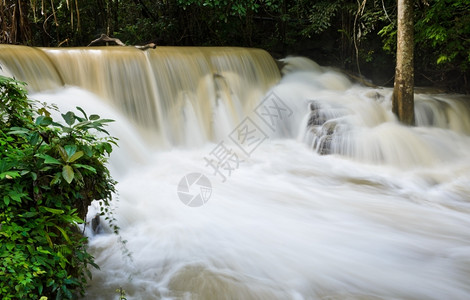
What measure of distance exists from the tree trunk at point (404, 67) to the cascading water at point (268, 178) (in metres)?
0.26

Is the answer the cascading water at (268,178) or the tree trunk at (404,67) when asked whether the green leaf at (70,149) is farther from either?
the tree trunk at (404,67)

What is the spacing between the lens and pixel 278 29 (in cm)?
924

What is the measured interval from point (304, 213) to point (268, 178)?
1.10m

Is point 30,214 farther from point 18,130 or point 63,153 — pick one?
point 18,130

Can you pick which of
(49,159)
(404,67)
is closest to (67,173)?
(49,159)

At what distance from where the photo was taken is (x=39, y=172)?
5.52 feet

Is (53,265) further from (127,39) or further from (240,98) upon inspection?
(127,39)

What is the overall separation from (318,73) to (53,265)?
23.8ft

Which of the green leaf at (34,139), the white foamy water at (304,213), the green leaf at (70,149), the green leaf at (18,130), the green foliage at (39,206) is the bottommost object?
the white foamy water at (304,213)

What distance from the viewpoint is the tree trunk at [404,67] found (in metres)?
5.20

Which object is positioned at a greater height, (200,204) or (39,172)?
(39,172)

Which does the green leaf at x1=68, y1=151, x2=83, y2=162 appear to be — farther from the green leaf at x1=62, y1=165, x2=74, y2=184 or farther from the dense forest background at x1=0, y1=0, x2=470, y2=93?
the dense forest background at x1=0, y1=0, x2=470, y2=93

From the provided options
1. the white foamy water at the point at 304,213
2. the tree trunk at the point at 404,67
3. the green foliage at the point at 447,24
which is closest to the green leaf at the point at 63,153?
the white foamy water at the point at 304,213

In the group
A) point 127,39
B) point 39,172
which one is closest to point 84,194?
point 39,172
